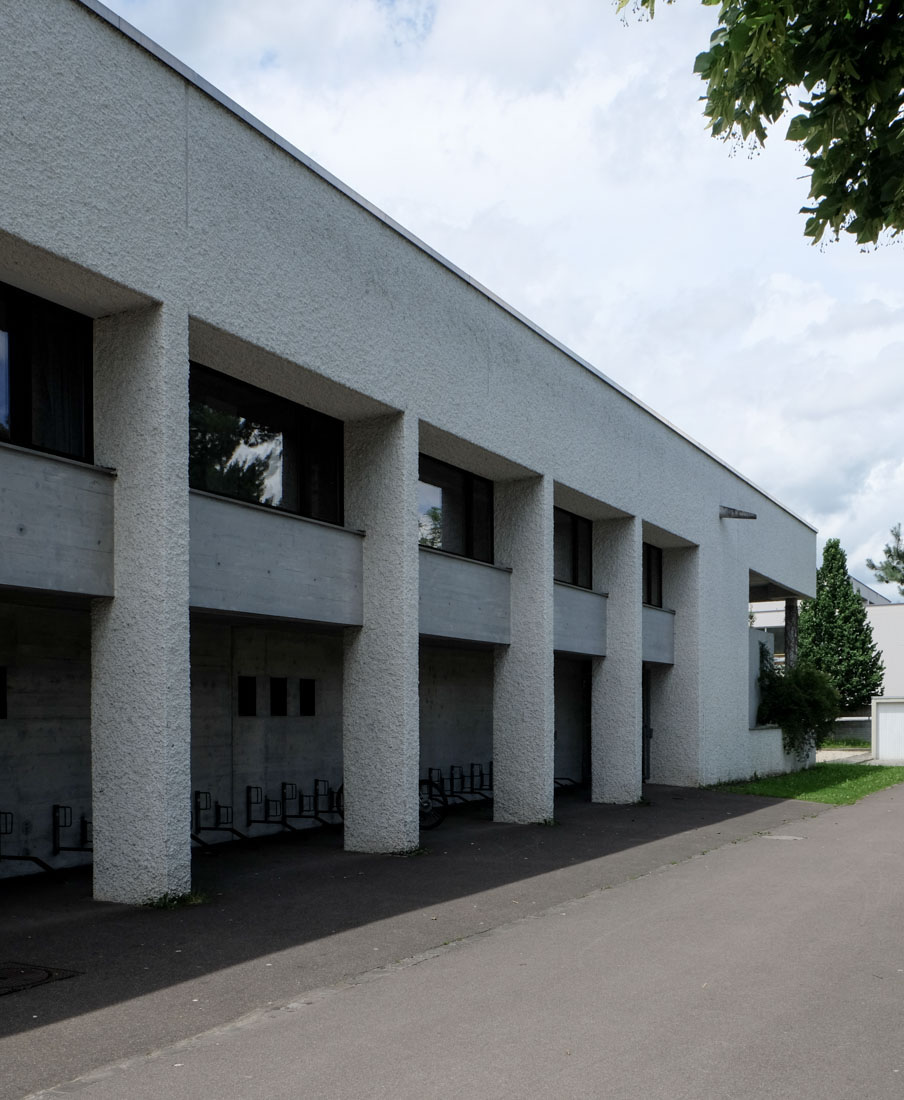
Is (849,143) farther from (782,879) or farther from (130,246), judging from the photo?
(782,879)

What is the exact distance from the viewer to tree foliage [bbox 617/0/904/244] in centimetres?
552

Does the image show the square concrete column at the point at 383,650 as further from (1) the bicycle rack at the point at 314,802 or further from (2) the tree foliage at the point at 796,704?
(2) the tree foliage at the point at 796,704

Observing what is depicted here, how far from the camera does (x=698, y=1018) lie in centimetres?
673

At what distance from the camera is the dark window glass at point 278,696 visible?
15.6 m

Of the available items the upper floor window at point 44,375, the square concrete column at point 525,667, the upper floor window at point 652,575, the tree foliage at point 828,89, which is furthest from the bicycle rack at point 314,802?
the tree foliage at point 828,89

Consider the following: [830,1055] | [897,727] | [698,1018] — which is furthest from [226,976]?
[897,727]

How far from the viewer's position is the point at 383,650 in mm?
13938

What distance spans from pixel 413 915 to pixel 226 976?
259cm

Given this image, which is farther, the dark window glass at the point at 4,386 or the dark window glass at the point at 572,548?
the dark window glass at the point at 572,548

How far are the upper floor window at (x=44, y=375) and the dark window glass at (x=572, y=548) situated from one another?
10.5 metres

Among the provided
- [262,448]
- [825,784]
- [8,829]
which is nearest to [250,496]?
[262,448]

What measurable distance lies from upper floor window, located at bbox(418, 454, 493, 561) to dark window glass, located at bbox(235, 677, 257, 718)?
2988 millimetres

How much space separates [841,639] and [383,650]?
36342mm

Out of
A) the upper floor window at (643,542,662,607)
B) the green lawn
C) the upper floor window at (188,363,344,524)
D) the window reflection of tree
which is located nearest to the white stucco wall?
the green lawn
